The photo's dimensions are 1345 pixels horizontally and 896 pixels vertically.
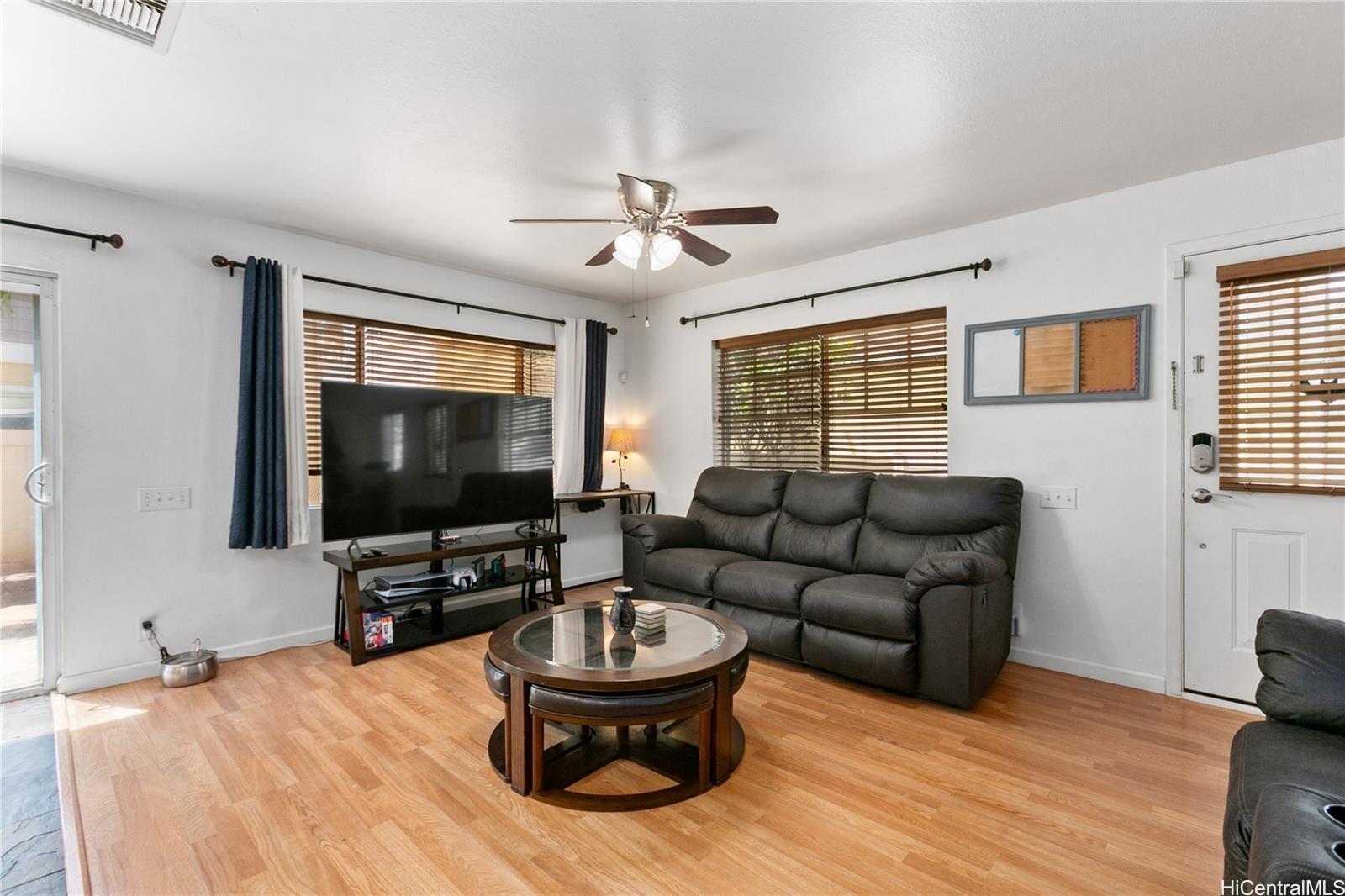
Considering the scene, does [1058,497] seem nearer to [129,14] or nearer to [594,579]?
[594,579]

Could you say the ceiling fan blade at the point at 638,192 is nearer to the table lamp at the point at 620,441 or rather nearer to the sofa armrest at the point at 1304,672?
the sofa armrest at the point at 1304,672

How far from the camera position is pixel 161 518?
3.36 m

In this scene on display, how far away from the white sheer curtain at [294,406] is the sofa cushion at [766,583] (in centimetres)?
258

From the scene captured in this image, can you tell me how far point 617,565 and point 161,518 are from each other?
343 cm

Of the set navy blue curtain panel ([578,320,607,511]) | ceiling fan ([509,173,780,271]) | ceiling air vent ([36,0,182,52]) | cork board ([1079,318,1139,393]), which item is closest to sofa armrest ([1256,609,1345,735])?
cork board ([1079,318,1139,393])

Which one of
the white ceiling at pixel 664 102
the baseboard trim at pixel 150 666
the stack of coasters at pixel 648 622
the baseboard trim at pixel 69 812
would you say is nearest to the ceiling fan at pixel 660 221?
the white ceiling at pixel 664 102

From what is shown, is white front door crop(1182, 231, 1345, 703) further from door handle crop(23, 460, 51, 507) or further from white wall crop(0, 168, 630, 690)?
door handle crop(23, 460, 51, 507)

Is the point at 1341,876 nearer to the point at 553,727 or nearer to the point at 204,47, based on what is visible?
the point at 553,727

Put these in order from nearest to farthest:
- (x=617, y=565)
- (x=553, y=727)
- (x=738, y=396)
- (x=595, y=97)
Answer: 1. (x=595, y=97)
2. (x=553, y=727)
3. (x=738, y=396)
4. (x=617, y=565)

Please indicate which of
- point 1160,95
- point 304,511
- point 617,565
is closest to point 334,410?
point 304,511

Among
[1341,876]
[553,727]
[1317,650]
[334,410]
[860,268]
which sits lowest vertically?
[553,727]

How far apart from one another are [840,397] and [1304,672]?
9.99ft

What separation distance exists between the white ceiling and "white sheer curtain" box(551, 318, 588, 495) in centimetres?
182

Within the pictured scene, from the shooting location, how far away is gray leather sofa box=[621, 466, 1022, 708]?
285 cm
